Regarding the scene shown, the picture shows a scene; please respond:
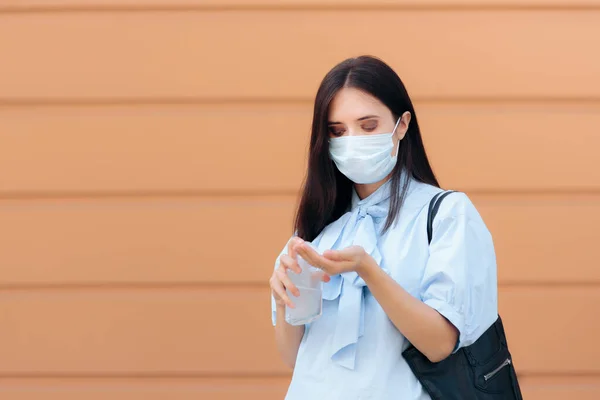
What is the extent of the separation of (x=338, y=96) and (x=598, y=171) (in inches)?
57.2

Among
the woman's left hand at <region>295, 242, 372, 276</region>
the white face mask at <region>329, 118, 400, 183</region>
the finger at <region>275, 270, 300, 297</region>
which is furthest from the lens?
the white face mask at <region>329, 118, 400, 183</region>

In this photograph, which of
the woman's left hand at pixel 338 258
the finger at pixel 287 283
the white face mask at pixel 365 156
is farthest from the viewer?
the white face mask at pixel 365 156

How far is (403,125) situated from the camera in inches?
66.2

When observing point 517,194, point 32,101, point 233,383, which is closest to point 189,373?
point 233,383

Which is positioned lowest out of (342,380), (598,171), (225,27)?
(342,380)

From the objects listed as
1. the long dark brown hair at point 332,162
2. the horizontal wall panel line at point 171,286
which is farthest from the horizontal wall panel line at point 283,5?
the long dark brown hair at point 332,162

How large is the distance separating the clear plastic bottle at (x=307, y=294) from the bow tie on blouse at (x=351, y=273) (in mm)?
53

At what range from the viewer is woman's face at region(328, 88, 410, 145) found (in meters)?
1.62

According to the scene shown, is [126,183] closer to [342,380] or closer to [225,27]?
[225,27]

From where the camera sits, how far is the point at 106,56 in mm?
2764

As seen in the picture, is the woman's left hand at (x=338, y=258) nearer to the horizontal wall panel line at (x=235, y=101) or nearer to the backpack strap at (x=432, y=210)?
the backpack strap at (x=432, y=210)

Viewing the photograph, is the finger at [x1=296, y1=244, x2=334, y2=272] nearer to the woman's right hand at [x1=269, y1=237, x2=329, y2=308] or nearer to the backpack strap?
the woman's right hand at [x1=269, y1=237, x2=329, y2=308]

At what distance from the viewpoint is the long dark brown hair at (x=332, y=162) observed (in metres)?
1.63

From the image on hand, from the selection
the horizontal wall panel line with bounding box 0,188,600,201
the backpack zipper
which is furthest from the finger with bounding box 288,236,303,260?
the horizontal wall panel line with bounding box 0,188,600,201
